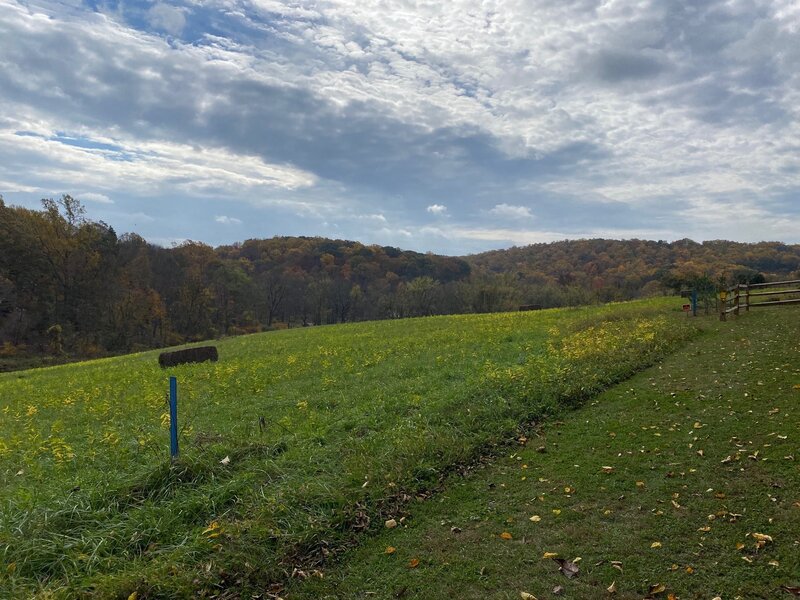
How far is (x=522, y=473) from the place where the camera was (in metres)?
6.50

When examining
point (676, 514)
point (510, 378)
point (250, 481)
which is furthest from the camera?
point (510, 378)

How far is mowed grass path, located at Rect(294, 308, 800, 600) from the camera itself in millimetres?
4188

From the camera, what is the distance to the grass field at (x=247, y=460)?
4.54 meters

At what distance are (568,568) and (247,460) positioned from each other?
4461 millimetres

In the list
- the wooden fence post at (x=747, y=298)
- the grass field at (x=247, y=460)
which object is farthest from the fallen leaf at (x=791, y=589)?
the wooden fence post at (x=747, y=298)

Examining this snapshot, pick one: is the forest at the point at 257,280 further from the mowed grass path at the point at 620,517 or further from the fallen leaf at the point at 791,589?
the fallen leaf at the point at 791,589

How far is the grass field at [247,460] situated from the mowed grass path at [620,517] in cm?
60

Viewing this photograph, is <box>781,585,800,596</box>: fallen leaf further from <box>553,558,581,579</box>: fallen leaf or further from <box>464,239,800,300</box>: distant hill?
<box>464,239,800,300</box>: distant hill

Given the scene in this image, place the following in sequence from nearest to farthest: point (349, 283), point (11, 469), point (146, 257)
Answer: point (11, 469) < point (146, 257) < point (349, 283)

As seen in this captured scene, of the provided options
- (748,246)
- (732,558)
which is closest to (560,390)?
(732,558)

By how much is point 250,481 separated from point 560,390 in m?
6.16

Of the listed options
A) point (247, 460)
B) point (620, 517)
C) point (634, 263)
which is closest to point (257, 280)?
point (634, 263)

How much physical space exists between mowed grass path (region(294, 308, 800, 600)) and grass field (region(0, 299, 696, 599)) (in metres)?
0.60

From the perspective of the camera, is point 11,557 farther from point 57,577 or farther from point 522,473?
point 522,473
